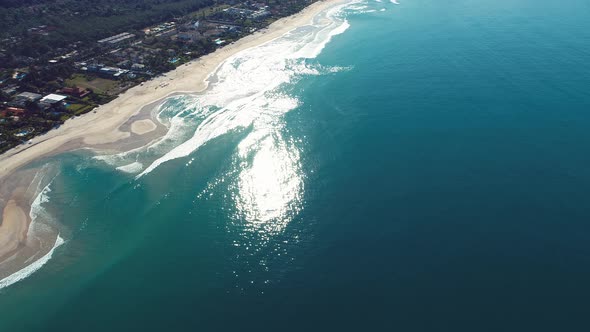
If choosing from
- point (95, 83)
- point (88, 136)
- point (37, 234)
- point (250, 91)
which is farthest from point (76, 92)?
point (37, 234)

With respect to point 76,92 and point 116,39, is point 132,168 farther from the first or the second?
point 116,39

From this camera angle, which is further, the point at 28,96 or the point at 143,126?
the point at 28,96

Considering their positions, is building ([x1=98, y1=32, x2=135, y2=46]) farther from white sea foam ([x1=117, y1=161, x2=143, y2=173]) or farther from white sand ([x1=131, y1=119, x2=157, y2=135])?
white sea foam ([x1=117, y1=161, x2=143, y2=173])

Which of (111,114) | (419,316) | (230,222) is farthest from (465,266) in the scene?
(111,114)

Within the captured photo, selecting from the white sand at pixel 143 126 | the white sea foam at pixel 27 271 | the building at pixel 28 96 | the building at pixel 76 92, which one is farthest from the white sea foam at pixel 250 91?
the building at pixel 28 96

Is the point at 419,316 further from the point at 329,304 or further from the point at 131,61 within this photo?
the point at 131,61

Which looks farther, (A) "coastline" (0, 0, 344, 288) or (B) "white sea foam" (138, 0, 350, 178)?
(B) "white sea foam" (138, 0, 350, 178)

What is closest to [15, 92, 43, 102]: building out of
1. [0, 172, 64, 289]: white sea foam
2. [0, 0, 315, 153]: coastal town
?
[0, 0, 315, 153]: coastal town
